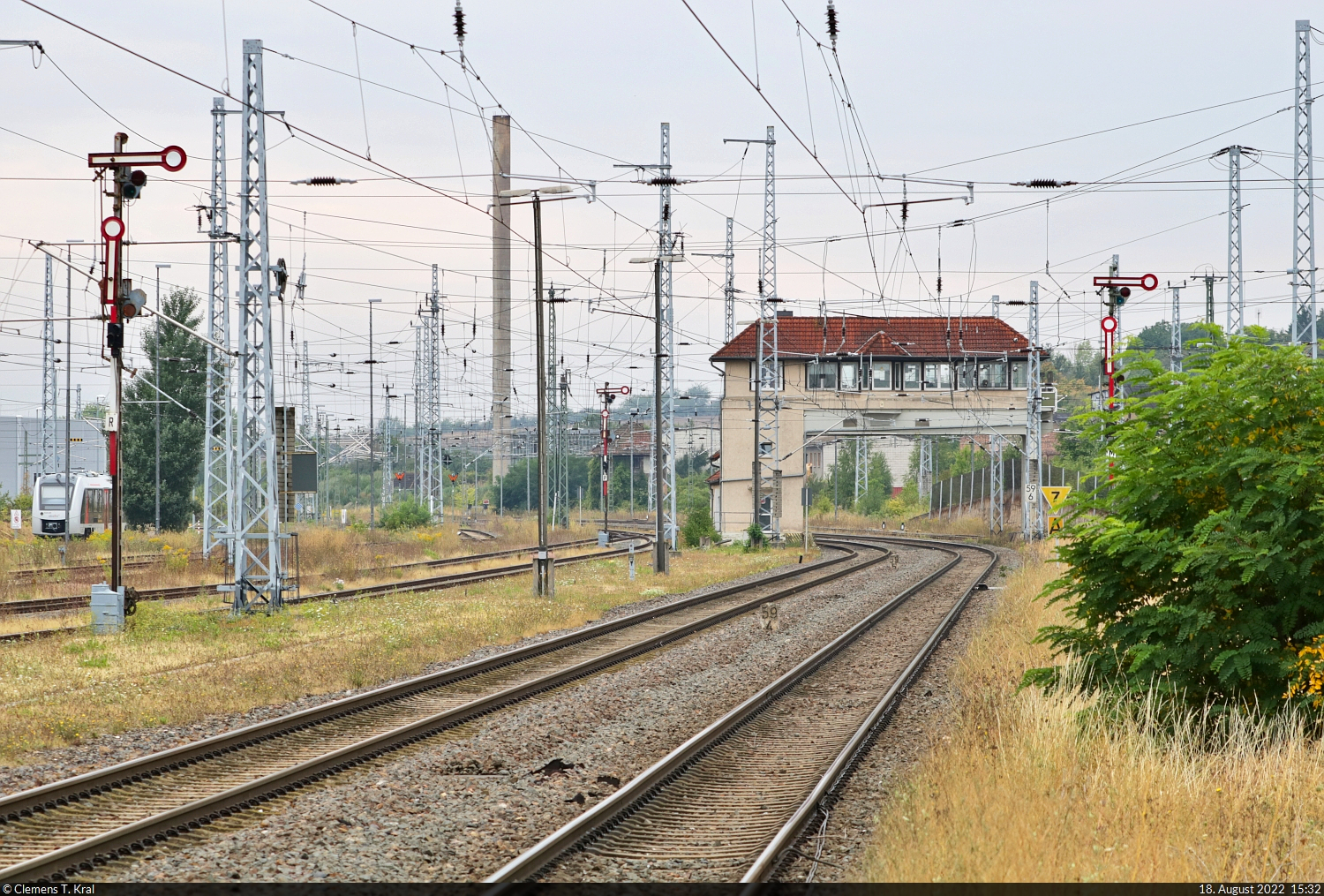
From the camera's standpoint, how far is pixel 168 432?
2227 inches

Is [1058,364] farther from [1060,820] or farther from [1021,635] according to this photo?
[1060,820]

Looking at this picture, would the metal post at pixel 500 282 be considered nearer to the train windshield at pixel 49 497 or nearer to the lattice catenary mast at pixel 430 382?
the lattice catenary mast at pixel 430 382

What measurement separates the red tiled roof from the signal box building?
0.07 metres

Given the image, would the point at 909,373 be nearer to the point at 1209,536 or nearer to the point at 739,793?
the point at 1209,536

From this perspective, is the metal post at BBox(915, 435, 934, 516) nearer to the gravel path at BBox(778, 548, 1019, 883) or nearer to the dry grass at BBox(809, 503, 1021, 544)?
the dry grass at BBox(809, 503, 1021, 544)

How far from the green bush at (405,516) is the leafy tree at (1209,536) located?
50123 mm

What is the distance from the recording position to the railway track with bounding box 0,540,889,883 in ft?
27.6

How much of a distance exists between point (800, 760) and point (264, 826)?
5.16m

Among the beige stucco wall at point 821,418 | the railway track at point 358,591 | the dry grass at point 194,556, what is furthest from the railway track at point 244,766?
the beige stucco wall at point 821,418

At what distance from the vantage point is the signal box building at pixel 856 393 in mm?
57688

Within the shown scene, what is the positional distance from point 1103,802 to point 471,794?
16.7 feet

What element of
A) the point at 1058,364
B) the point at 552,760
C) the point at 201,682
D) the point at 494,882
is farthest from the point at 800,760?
the point at 1058,364

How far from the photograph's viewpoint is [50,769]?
10.8 metres

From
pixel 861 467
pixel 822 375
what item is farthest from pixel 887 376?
pixel 861 467
